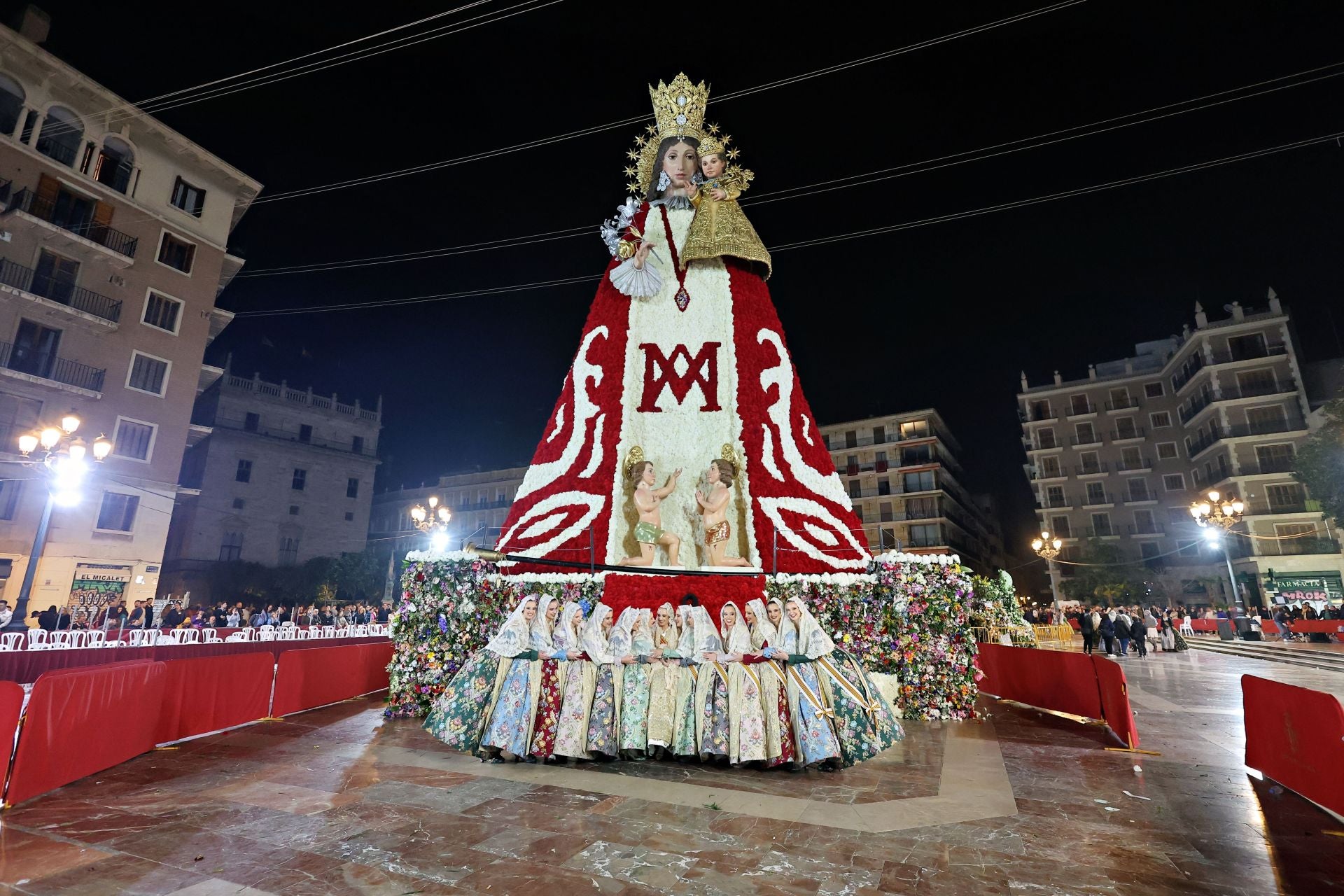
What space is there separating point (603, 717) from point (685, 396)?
471cm

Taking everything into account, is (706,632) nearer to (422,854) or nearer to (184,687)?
(422,854)

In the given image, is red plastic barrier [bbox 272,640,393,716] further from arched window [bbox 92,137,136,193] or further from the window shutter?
arched window [bbox 92,137,136,193]

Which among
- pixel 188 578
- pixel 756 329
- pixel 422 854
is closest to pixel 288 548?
pixel 188 578

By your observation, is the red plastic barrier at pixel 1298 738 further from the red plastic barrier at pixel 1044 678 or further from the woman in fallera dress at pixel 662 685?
the woman in fallera dress at pixel 662 685

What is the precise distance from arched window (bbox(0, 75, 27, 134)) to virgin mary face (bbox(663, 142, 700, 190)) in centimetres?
2413

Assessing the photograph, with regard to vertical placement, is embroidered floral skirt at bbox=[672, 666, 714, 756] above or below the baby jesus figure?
below

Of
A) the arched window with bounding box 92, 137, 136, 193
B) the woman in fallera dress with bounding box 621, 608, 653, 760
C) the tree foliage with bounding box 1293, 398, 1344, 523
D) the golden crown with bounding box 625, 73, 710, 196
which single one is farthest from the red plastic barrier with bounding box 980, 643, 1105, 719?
the arched window with bounding box 92, 137, 136, 193

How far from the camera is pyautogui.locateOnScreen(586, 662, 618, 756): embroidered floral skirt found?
20.9 feet

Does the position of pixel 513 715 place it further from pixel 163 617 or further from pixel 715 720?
pixel 163 617

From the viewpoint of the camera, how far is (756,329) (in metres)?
9.90

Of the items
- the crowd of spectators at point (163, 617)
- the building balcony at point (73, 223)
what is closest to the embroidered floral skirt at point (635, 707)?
the crowd of spectators at point (163, 617)

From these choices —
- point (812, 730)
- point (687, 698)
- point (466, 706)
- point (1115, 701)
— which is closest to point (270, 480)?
point (466, 706)

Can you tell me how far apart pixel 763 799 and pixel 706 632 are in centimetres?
168

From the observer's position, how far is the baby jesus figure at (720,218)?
9617 mm
